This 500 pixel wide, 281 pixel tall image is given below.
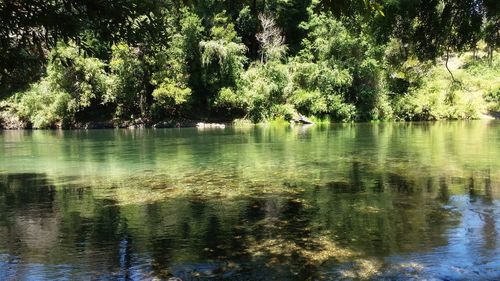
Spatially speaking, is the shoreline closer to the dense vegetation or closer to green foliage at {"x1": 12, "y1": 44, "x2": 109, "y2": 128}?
the dense vegetation

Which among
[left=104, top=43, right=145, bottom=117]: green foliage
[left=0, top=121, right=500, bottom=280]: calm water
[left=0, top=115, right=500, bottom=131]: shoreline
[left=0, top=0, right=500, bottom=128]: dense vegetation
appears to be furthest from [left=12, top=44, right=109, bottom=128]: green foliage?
[left=0, top=121, right=500, bottom=280]: calm water

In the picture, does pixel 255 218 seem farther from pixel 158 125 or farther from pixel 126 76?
pixel 158 125

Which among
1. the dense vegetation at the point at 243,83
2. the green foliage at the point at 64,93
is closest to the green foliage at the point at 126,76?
the dense vegetation at the point at 243,83

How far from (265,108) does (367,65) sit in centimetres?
997

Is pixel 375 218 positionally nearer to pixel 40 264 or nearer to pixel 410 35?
pixel 410 35

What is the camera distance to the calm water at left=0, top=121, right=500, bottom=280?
718 centimetres

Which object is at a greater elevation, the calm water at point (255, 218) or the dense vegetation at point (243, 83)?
the dense vegetation at point (243, 83)

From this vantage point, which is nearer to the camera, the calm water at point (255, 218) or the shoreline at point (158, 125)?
the calm water at point (255, 218)

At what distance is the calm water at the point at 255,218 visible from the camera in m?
7.18

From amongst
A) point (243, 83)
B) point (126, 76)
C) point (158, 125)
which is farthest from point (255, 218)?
point (243, 83)

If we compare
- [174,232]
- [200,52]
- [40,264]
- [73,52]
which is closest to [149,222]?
[174,232]

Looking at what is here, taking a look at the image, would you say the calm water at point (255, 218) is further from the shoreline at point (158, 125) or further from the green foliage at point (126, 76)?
the shoreline at point (158, 125)

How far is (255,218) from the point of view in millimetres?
9930

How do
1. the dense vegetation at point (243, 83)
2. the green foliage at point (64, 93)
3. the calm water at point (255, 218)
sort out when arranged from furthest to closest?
1. the dense vegetation at point (243, 83)
2. the green foliage at point (64, 93)
3. the calm water at point (255, 218)
